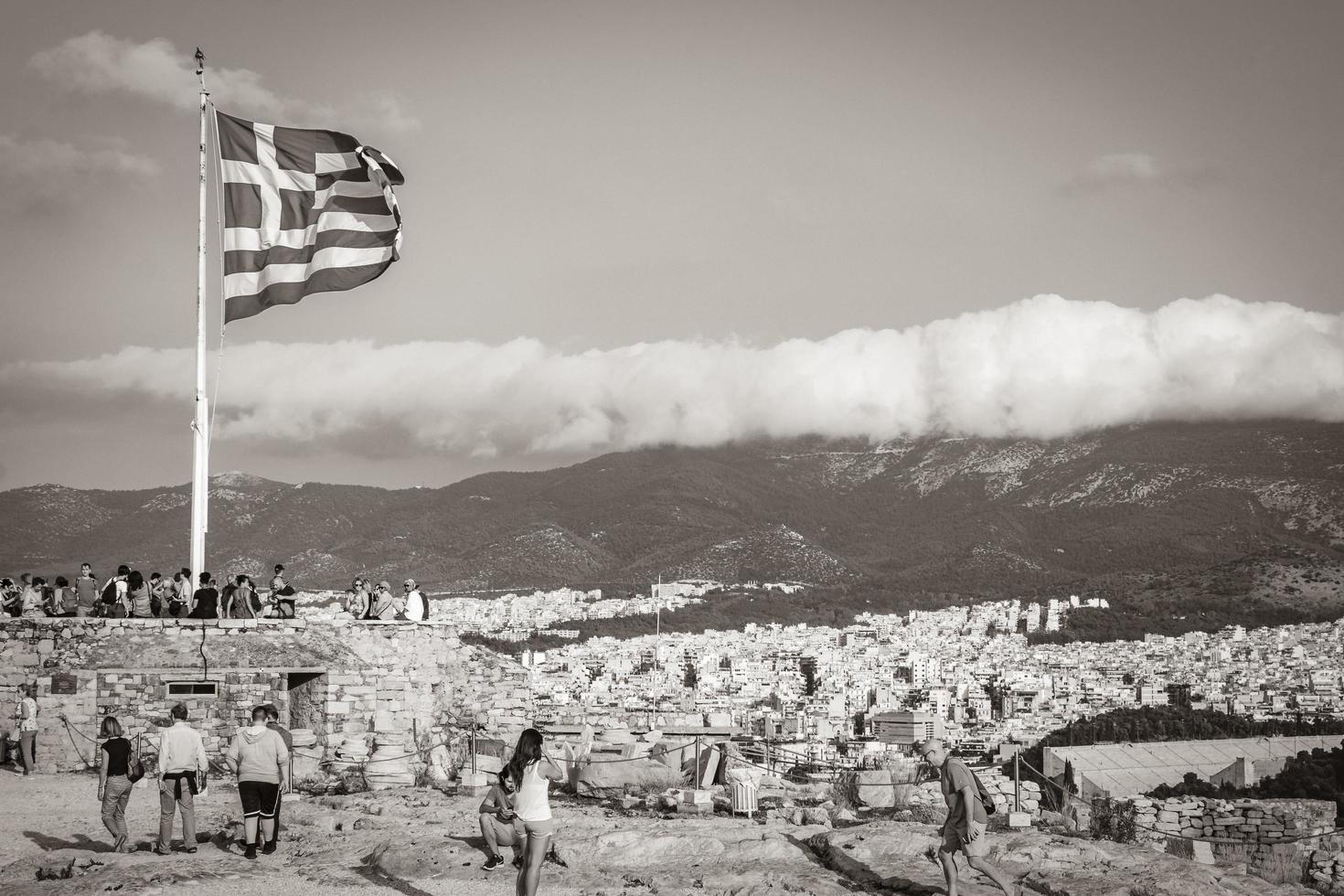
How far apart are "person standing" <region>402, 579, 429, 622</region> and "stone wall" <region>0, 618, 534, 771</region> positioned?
478mm

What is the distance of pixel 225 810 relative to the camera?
559 inches

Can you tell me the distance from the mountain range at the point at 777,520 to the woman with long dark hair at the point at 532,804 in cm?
9181

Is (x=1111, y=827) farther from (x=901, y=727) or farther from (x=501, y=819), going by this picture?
(x=901, y=727)

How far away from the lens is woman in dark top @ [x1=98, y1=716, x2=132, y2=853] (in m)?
11.5

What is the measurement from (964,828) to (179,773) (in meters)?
6.61

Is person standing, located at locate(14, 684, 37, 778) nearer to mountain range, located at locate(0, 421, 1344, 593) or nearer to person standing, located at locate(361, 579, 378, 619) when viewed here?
person standing, located at locate(361, 579, 378, 619)

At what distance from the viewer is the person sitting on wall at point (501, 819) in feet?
33.3

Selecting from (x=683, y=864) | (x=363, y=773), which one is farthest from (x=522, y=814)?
(x=363, y=773)

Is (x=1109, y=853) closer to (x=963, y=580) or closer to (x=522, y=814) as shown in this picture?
(x=522, y=814)

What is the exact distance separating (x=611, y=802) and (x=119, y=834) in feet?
18.2

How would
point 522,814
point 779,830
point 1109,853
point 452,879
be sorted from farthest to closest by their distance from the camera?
point 779,830 < point 1109,853 < point 452,879 < point 522,814

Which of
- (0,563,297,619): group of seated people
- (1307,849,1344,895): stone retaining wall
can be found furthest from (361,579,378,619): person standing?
(1307,849,1344,895): stone retaining wall

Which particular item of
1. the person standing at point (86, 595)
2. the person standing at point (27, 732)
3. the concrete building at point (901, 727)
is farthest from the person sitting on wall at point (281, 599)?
the concrete building at point (901, 727)

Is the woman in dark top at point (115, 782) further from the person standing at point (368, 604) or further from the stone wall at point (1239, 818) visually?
the stone wall at point (1239, 818)
